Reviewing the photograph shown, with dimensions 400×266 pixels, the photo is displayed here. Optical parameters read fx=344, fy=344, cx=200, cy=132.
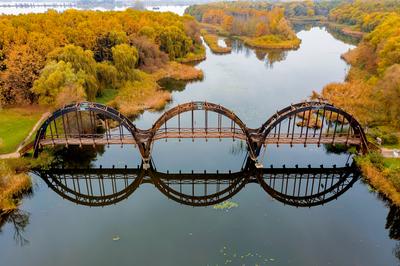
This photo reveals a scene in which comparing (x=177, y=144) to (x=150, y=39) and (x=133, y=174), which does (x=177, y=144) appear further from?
(x=150, y=39)

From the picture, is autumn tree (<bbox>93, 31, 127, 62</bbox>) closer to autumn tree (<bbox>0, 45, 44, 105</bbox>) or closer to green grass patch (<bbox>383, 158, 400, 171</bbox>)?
autumn tree (<bbox>0, 45, 44, 105</bbox>)

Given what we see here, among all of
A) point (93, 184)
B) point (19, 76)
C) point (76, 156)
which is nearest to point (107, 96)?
point (19, 76)

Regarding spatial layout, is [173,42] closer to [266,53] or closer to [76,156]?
[266,53]

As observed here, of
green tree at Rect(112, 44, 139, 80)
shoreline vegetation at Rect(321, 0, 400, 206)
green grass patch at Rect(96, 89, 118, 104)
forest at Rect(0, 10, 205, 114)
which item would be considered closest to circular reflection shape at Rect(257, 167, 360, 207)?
shoreline vegetation at Rect(321, 0, 400, 206)

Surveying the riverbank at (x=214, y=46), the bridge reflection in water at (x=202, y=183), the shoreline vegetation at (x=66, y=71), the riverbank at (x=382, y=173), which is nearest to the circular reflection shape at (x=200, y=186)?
the bridge reflection in water at (x=202, y=183)

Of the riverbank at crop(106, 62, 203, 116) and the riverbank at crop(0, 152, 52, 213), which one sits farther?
the riverbank at crop(106, 62, 203, 116)

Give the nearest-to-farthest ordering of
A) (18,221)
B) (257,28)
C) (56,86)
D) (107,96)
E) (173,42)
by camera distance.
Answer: (18,221), (56,86), (107,96), (173,42), (257,28)

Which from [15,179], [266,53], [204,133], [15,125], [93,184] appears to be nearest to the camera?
[15,179]
